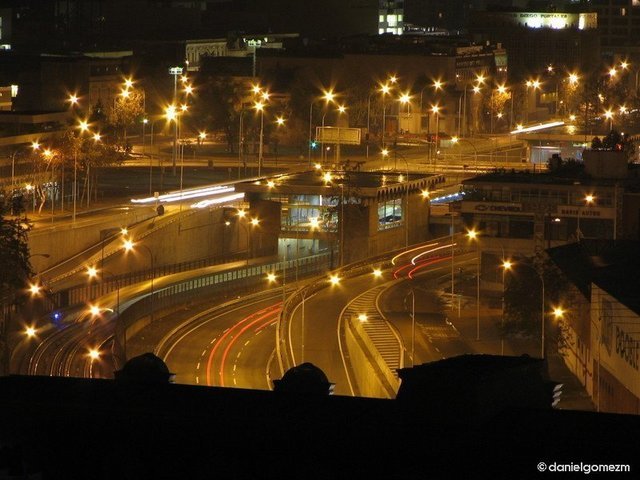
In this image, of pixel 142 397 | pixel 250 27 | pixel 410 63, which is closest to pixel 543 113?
pixel 410 63

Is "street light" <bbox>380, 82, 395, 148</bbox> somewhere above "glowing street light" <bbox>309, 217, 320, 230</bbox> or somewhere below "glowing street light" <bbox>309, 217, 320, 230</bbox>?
above

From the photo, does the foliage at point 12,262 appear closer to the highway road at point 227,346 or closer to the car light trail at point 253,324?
the highway road at point 227,346

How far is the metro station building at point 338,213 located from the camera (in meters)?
40.6

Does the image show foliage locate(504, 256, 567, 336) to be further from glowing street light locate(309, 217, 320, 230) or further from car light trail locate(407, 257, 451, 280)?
glowing street light locate(309, 217, 320, 230)

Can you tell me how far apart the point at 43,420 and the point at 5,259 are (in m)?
22.5

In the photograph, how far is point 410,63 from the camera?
62.2 metres

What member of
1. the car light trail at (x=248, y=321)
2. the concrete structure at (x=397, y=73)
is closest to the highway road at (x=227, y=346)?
the car light trail at (x=248, y=321)

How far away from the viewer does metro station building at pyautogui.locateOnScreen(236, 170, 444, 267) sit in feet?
133

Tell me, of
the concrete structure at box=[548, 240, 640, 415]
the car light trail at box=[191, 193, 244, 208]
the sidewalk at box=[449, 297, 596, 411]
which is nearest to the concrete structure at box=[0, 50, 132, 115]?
the car light trail at box=[191, 193, 244, 208]

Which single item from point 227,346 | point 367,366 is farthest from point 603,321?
point 227,346

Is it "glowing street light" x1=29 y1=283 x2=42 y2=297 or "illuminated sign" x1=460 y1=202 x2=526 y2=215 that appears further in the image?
"illuminated sign" x1=460 y1=202 x2=526 y2=215

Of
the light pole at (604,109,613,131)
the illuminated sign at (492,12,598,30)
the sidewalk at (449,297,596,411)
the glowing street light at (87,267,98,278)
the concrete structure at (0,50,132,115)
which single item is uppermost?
the illuminated sign at (492,12,598,30)

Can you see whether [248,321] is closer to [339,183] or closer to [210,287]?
[210,287]

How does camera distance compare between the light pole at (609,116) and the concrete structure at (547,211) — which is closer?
the concrete structure at (547,211)
